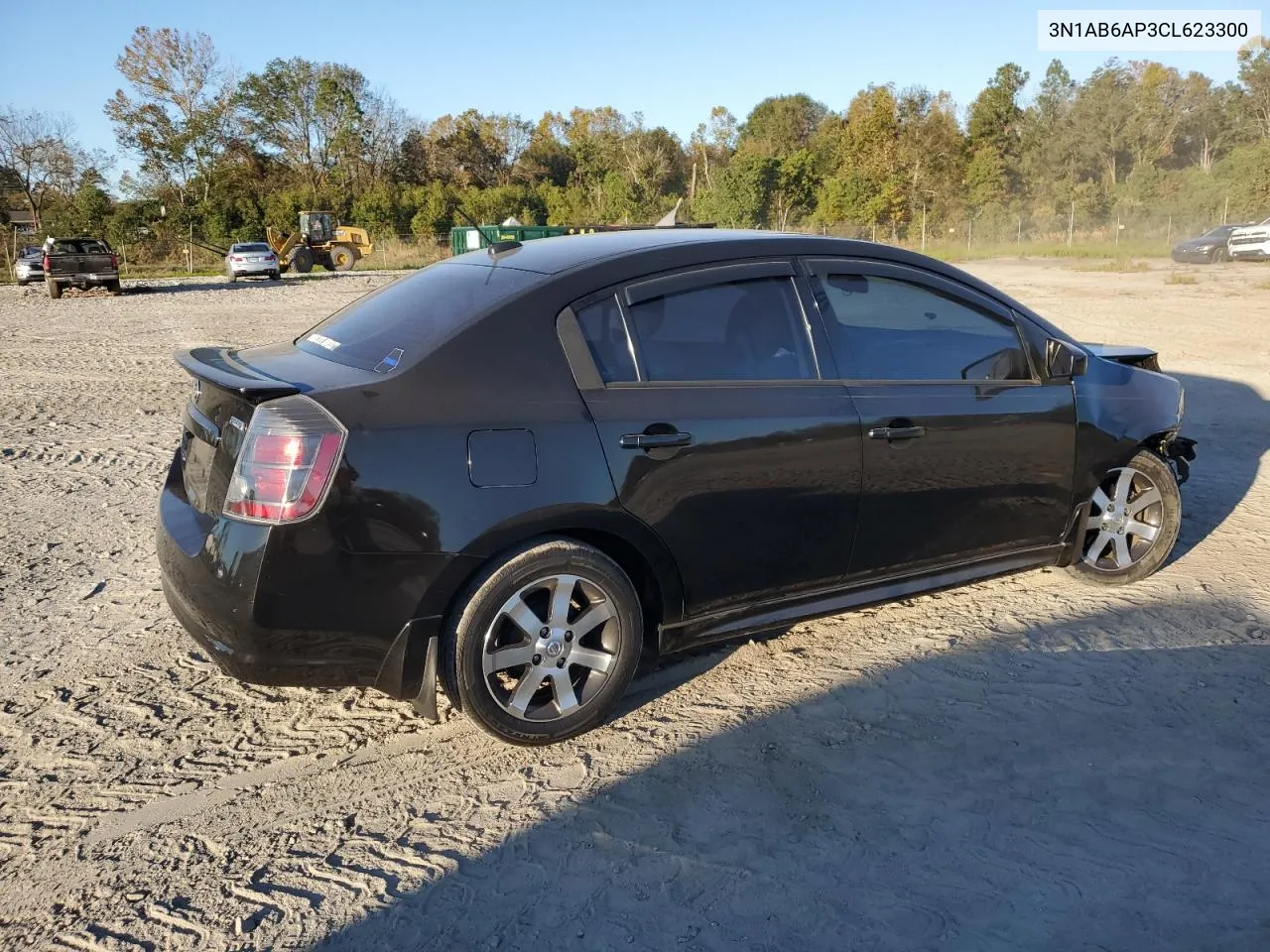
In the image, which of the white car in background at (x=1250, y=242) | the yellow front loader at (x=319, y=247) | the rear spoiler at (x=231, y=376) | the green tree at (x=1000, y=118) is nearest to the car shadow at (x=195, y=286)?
the yellow front loader at (x=319, y=247)

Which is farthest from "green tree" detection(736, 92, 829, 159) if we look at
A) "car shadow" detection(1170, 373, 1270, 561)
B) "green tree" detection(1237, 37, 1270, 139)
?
"car shadow" detection(1170, 373, 1270, 561)

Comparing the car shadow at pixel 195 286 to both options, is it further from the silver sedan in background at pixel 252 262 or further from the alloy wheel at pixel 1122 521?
the alloy wheel at pixel 1122 521

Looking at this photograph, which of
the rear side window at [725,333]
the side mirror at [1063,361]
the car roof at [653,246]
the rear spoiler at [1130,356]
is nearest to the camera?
the rear side window at [725,333]

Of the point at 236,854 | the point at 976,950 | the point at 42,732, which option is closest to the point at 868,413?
the point at 976,950

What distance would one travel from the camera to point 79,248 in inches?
1110

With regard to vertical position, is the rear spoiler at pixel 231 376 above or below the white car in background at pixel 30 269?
below

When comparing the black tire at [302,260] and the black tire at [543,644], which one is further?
the black tire at [302,260]

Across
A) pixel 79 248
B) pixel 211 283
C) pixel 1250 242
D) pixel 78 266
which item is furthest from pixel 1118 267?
pixel 79 248

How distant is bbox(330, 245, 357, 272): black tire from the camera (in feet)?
135

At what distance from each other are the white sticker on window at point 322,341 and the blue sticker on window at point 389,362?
0.45 m

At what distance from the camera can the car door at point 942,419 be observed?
3889 mm

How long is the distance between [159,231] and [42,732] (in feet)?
170

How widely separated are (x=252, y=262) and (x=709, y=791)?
117ft

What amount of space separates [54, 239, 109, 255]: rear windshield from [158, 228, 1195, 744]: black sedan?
2852 centimetres
